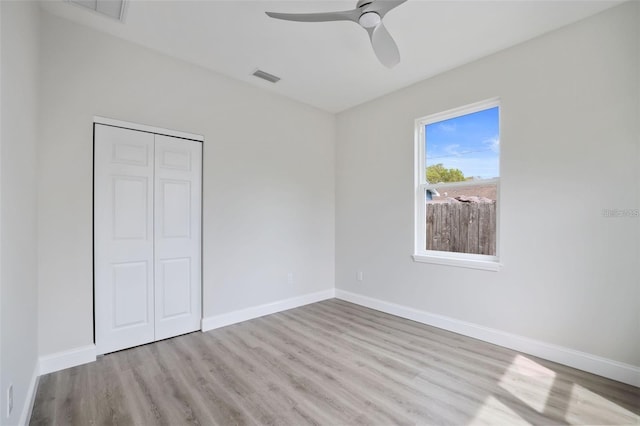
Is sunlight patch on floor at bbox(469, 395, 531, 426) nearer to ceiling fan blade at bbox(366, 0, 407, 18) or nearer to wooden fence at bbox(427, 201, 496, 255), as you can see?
wooden fence at bbox(427, 201, 496, 255)

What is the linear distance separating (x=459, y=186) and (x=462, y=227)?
47 cm

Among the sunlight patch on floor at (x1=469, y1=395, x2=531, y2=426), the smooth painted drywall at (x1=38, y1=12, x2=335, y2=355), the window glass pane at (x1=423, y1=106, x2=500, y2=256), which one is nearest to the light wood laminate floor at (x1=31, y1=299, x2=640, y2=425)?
the sunlight patch on floor at (x1=469, y1=395, x2=531, y2=426)

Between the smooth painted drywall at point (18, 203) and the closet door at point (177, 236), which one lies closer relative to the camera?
the smooth painted drywall at point (18, 203)

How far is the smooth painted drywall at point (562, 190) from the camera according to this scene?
91.0 inches

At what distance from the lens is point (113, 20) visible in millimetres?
2576

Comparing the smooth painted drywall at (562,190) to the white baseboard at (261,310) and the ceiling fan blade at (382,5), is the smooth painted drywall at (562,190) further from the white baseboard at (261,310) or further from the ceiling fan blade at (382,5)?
the ceiling fan blade at (382,5)

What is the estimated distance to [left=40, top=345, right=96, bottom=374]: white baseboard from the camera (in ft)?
7.90

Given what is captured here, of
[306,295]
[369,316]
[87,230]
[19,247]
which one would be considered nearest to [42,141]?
[87,230]

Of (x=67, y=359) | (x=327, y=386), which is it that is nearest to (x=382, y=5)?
(x=327, y=386)

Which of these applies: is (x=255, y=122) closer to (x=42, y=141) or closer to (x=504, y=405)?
(x=42, y=141)

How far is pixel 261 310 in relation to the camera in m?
3.82

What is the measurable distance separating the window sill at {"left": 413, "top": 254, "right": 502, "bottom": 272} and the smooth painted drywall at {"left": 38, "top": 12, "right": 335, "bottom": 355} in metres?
1.60

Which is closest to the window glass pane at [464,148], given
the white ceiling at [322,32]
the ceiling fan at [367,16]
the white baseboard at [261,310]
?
the white ceiling at [322,32]

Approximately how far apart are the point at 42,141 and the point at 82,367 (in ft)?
6.31
